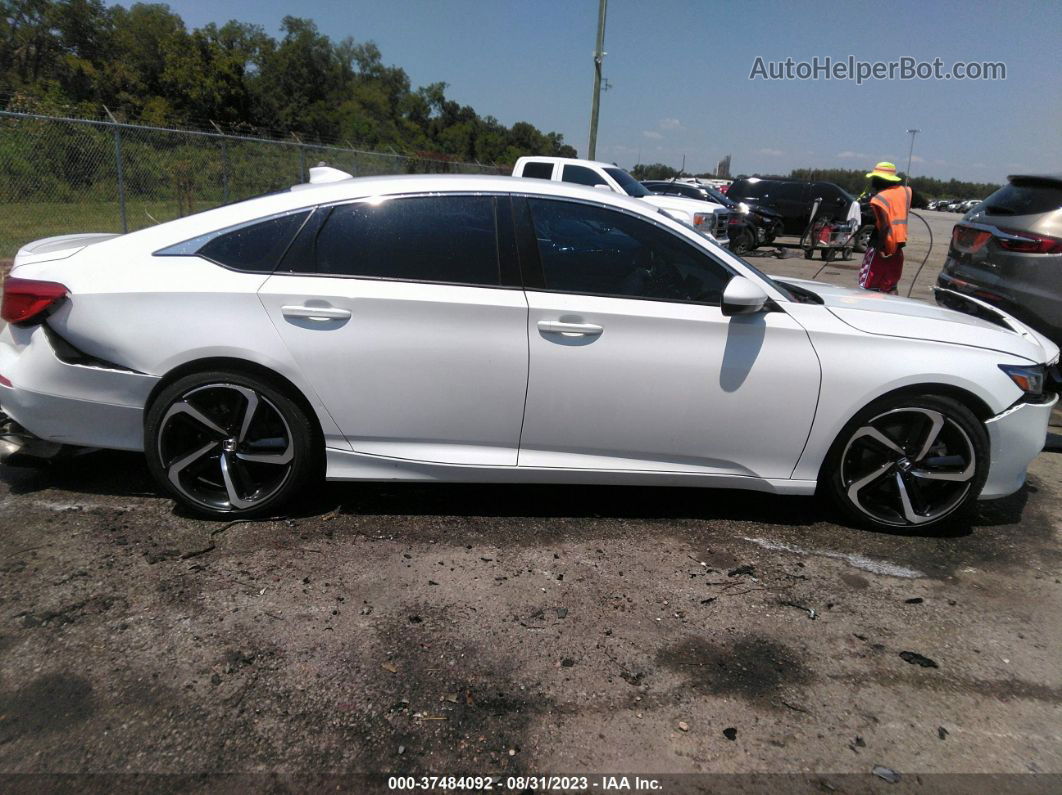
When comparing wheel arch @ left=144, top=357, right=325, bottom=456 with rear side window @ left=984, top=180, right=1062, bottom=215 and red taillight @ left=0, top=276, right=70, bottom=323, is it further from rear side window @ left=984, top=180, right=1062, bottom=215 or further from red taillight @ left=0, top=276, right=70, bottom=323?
A: rear side window @ left=984, top=180, right=1062, bottom=215

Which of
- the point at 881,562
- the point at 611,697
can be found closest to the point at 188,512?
the point at 611,697

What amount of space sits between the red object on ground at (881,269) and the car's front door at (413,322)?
4.60 meters

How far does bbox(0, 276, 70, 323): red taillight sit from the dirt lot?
928 mm

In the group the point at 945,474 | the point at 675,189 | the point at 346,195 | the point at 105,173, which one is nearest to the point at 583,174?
the point at 675,189

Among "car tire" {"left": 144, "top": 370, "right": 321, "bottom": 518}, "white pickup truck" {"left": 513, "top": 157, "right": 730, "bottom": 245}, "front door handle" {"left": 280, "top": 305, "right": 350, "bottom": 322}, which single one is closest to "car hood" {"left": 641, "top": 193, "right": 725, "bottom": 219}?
"white pickup truck" {"left": 513, "top": 157, "right": 730, "bottom": 245}

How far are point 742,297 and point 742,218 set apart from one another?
611 inches

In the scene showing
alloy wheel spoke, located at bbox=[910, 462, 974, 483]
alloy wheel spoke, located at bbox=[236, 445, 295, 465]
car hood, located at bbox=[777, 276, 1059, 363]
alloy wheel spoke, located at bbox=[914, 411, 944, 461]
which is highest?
car hood, located at bbox=[777, 276, 1059, 363]

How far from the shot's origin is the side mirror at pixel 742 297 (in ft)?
10.5

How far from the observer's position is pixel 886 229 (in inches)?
254

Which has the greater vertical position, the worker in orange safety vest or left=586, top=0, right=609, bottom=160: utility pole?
left=586, top=0, right=609, bottom=160: utility pole

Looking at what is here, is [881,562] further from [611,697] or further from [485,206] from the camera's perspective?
[485,206]

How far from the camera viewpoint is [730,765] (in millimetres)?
Answer: 2123

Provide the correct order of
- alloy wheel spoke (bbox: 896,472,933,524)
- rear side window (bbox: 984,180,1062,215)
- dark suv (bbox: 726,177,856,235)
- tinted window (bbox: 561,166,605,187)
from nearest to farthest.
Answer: alloy wheel spoke (bbox: 896,472,933,524), rear side window (bbox: 984,180,1062,215), tinted window (bbox: 561,166,605,187), dark suv (bbox: 726,177,856,235)

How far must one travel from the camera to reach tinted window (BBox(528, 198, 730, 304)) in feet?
11.1
